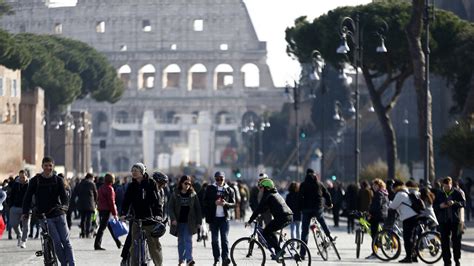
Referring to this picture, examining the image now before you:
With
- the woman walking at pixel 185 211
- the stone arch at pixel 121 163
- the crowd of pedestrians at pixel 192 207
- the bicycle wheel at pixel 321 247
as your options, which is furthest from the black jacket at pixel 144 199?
the stone arch at pixel 121 163

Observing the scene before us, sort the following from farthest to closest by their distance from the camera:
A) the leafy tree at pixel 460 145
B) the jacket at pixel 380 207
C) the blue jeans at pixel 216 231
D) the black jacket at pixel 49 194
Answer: the leafy tree at pixel 460 145, the jacket at pixel 380 207, the blue jeans at pixel 216 231, the black jacket at pixel 49 194

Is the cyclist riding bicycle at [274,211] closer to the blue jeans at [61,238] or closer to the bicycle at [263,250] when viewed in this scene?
the bicycle at [263,250]

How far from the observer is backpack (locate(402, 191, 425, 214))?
105 feet

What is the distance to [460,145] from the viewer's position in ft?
178

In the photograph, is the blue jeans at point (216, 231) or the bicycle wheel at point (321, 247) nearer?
the blue jeans at point (216, 231)

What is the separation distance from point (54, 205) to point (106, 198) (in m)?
10.3

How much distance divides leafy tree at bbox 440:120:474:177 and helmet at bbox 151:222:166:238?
29.1 m

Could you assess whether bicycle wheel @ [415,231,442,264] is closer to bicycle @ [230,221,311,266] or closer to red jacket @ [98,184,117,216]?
bicycle @ [230,221,311,266]

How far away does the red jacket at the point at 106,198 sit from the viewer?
A: 3613cm

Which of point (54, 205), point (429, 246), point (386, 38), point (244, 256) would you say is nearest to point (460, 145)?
point (386, 38)

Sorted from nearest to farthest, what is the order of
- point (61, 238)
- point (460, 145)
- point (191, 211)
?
point (61, 238)
point (191, 211)
point (460, 145)

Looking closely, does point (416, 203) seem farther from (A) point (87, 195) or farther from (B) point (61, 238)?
(A) point (87, 195)

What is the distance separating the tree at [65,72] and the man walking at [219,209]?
211 feet

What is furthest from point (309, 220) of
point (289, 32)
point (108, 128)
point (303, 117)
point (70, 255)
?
point (108, 128)
